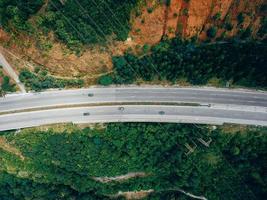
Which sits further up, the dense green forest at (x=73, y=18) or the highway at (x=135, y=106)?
the dense green forest at (x=73, y=18)

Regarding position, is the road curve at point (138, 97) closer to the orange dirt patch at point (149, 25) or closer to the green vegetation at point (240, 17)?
the orange dirt patch at point (149, 25)

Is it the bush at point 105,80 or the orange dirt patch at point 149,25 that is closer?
the orange dirt patch at point 149,25

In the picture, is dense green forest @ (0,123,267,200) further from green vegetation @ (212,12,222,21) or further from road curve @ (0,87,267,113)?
green vegetation @ (212,12,222,21)

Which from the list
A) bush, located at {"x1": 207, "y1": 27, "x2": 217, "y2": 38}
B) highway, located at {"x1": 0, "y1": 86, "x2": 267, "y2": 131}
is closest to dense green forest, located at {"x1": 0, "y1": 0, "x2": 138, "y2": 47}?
highway, located at {"x1": 0, "y1": 86, "x2": 267, "y2": 131}

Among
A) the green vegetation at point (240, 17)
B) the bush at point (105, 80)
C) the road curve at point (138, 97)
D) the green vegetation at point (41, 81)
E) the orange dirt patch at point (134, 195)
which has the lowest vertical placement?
the orange dirt patch at point (134, 195)

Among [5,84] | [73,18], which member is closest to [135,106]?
[73,18]

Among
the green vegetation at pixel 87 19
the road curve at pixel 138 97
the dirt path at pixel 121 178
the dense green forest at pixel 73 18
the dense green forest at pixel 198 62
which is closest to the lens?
the green vegetation at pixel 87 19

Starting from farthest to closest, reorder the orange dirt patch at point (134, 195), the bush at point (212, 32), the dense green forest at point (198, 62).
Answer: the orange dirt patch at point (134, 195)
the dense green forest at point (198, 62)
the bush at point (212, 32)

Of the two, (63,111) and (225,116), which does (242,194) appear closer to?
(225,116)

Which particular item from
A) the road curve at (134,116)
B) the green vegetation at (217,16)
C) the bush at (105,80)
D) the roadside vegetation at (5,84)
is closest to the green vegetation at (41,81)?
the roadside vegetation at (5,84)
